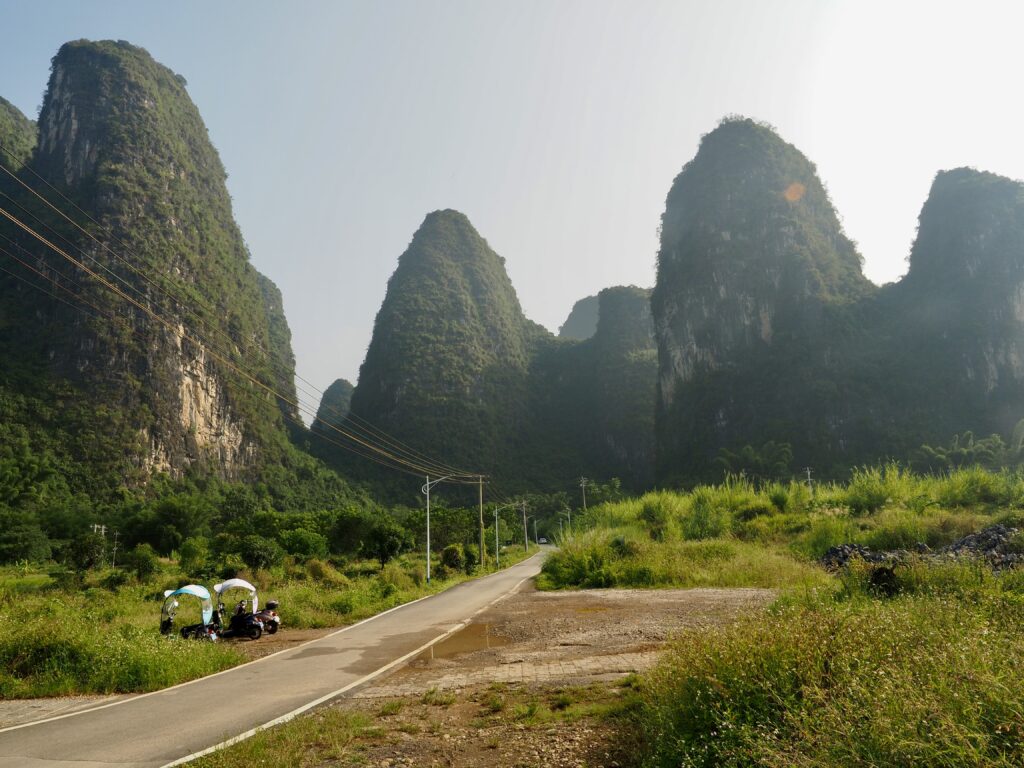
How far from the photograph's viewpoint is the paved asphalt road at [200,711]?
684 centimetres

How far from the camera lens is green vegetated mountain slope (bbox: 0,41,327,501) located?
285 feet

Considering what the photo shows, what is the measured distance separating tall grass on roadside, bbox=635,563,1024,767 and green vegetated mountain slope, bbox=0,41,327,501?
90524 mm

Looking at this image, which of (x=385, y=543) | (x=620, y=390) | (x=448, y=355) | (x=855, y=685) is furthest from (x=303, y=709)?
(x=620, y=390)

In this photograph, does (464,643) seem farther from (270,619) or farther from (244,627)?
(270,619)

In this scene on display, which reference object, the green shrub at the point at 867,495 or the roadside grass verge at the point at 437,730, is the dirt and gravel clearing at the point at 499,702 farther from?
the green shrub at the point at 867,495

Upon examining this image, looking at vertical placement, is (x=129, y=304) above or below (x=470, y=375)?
above

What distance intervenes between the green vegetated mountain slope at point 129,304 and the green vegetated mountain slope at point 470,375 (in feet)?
89.9

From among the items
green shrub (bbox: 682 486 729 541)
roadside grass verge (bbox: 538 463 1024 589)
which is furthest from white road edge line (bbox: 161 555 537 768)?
green shrub (bbox: 682 486 729 541)

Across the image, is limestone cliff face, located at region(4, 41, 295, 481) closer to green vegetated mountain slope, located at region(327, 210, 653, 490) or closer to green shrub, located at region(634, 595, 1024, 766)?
green vegetated mountain slope, located at region(327, 210, 653, 490)

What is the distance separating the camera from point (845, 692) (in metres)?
4.09

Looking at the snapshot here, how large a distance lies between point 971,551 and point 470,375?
13820cm

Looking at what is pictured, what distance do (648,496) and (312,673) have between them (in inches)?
1011

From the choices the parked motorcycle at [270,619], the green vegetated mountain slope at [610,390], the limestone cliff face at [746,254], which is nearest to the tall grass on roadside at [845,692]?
the parked motorcycle at [270,619]

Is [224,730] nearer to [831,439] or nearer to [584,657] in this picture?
[584,657]
